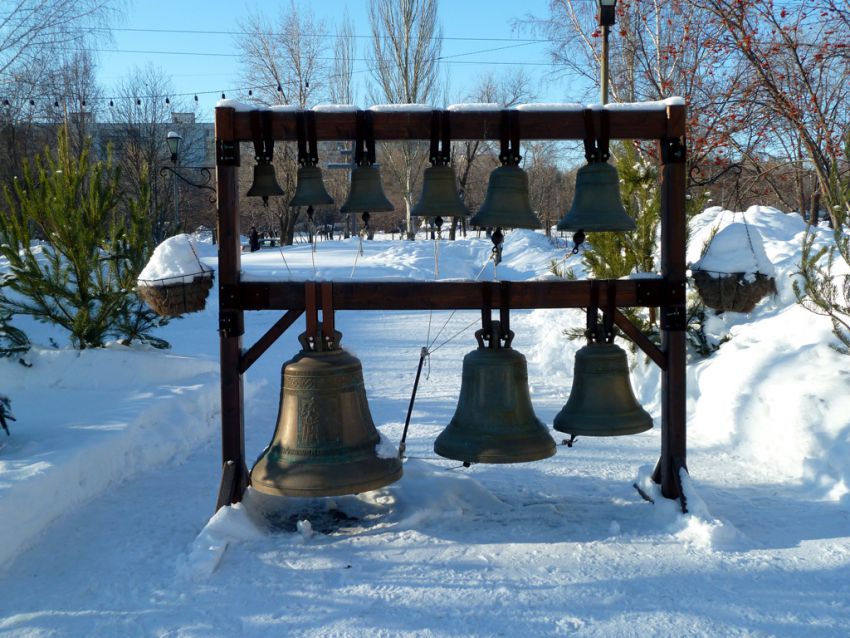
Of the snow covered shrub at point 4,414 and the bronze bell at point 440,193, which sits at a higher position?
the bronze bell at point 440,193

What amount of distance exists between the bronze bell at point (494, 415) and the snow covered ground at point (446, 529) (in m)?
0.65

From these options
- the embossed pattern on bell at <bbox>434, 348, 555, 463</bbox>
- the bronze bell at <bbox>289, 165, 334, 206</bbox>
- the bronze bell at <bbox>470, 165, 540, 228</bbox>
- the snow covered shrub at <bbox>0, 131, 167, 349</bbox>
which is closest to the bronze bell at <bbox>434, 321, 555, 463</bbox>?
the embossed pattern on bell at <bbox>434, 348, 555, 463</bbox>

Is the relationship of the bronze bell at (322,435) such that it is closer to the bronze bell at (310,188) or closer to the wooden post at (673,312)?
the bronze bell at (310,188)

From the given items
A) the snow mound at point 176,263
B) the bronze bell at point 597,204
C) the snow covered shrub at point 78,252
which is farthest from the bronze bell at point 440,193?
the snow covered shrub at point 78,252

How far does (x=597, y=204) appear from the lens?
451cm

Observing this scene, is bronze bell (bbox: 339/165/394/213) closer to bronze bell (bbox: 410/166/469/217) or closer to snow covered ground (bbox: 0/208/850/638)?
bronze bell (bbox: 410/166/469/217)

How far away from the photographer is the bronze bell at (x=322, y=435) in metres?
4.03

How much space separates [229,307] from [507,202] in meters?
1.81

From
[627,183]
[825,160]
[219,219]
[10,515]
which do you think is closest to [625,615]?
[219,219]

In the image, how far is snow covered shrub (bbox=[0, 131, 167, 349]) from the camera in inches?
368

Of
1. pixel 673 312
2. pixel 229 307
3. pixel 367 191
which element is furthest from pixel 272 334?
pixel 673 312

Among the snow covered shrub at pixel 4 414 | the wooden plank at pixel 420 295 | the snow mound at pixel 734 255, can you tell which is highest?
the snow mound at pixel 734 255

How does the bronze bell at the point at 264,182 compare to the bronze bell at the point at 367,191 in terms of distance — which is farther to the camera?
the bronze bell at the point at 264,182

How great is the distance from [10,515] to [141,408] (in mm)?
2951
